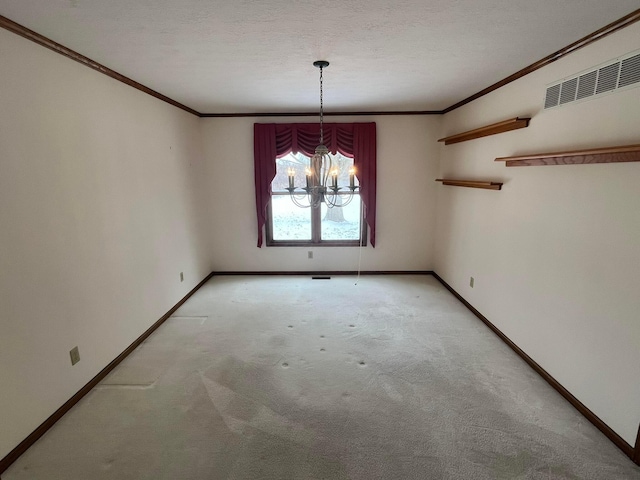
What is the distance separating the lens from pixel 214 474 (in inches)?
66.9

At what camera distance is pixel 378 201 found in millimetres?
4762

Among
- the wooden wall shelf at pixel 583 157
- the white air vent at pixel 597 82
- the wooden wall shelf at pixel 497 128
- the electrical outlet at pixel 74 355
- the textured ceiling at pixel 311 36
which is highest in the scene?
the textured ceiling at pixel 311 36

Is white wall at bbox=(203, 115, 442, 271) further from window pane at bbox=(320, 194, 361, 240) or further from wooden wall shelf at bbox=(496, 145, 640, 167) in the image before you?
wooden wall shelf at bbox=(496, 145, 640, 167)

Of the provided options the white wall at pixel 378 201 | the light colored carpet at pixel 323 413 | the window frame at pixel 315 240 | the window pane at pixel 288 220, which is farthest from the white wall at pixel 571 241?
the window pane at pixel 288 220

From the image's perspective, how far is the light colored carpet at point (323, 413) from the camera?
5.71 feet

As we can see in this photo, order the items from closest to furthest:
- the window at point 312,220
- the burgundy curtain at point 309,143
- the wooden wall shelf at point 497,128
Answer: the wooden wall shelf at point 497,128
the burgundy curtain at point 309,143
the window at point 312,220

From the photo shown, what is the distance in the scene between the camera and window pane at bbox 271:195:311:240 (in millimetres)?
4863

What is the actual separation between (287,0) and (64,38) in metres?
1.50

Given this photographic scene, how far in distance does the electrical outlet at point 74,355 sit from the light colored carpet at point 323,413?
0.96 ft

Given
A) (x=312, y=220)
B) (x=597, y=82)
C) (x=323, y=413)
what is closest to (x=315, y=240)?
(x=312, y=220)

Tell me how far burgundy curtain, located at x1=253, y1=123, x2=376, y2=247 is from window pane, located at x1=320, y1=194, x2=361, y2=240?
41 centimetres

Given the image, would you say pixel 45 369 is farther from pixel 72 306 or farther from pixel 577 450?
pixel 577 450

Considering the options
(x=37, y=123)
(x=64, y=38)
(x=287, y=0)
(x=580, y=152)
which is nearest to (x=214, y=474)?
(x=37, y=123)

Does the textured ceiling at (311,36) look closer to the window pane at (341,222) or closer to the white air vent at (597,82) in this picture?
the white air vent at (597,82)
